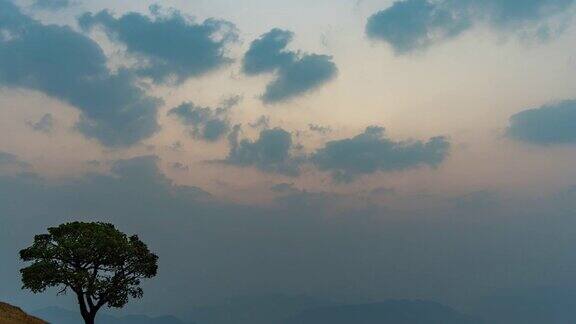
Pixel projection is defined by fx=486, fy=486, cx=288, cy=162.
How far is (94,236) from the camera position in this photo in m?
61.3

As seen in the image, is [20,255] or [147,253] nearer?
[20,255]

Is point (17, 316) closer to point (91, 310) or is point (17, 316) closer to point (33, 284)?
point (33, 284)

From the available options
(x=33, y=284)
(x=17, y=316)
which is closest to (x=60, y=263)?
(x=33, y=284)

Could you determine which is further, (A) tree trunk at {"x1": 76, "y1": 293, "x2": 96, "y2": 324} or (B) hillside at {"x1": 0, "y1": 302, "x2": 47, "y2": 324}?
(A) tree trunk at {"x1": 76, "y1": 293, "x2": 96, "y2": 324}

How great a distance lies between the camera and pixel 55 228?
62094 mm

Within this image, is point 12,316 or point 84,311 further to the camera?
point 84,311

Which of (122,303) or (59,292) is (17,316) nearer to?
(59,292)

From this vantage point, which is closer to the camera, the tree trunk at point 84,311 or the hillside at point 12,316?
the hillside at point 12,316

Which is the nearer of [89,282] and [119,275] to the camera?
[89,282]

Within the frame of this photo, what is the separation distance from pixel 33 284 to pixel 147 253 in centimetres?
1420

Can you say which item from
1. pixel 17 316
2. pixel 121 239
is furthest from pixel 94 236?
pixel 17 316

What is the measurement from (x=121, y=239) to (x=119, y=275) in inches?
207

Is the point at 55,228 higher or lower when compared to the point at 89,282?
higher

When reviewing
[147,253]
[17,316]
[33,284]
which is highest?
[147,253]
